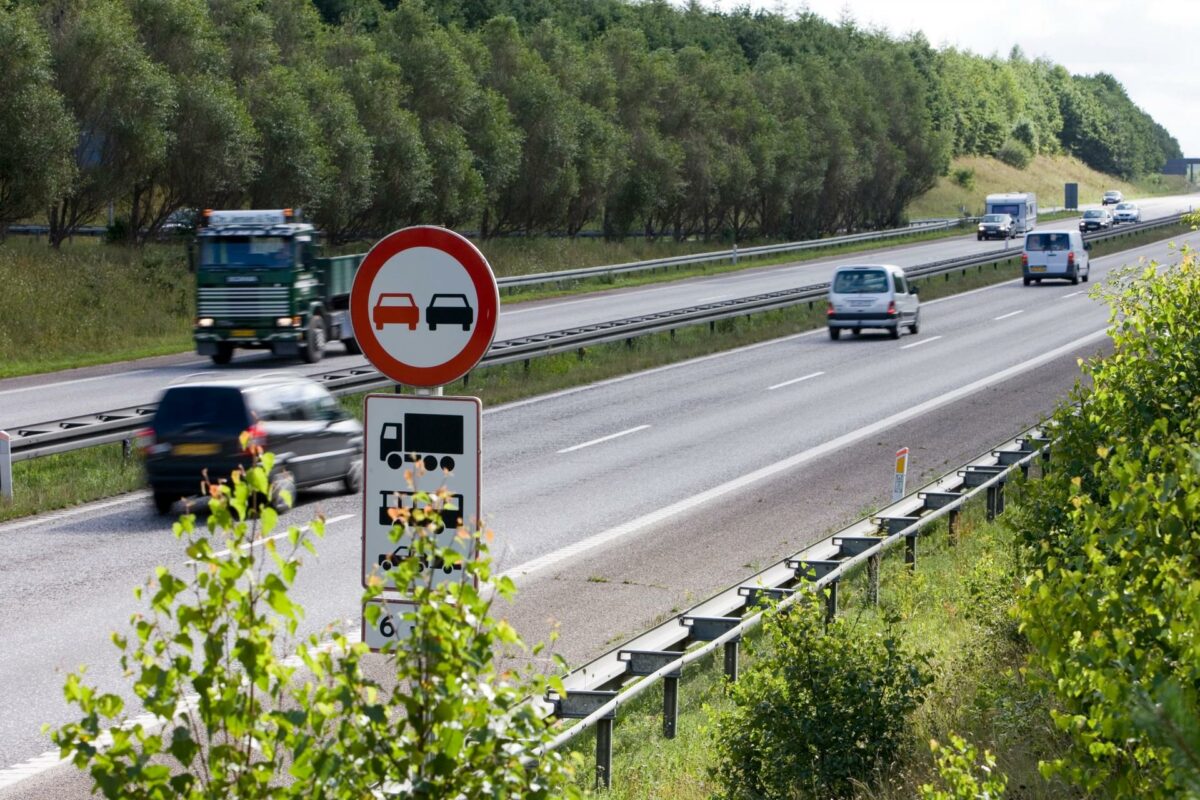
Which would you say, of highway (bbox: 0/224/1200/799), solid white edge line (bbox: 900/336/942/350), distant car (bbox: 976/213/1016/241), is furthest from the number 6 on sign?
distant car (bbox: 976/213/1016/241)

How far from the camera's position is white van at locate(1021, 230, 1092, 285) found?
53594 mm

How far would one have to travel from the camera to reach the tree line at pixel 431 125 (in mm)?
41844

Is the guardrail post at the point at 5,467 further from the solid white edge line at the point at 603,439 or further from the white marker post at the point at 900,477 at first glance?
the white marker post at the point at 900,477

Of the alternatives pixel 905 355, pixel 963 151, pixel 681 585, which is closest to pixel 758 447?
pixel 681 585

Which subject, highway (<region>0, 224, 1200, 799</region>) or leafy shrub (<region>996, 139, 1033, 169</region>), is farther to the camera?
leafy shrub (<region>996, 139, 1033, 169</region>)

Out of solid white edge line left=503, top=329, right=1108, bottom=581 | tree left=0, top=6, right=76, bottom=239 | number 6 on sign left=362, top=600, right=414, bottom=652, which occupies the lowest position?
solid white edge line left=503, top=329, right=1108, bottom=581

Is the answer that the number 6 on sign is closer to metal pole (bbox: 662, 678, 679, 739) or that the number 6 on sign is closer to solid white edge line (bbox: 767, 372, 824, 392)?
metal pole (bbox: 662, 678, 679, 739)

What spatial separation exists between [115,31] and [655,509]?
99.0 feet

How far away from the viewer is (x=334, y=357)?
108 ft

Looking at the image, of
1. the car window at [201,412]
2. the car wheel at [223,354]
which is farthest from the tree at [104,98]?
the car window at [201,412]

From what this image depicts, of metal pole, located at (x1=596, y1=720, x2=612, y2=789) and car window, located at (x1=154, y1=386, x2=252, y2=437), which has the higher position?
car window, located at (x1=154, y1=386, x2=252, y2=437)

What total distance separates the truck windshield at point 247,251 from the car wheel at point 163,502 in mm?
13993

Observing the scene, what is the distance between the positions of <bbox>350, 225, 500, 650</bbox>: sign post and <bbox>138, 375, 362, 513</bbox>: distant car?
10759 mm

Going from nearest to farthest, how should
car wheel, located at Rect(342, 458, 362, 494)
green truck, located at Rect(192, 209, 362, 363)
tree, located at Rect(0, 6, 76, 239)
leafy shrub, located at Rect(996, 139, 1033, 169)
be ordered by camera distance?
1. car wheel, located at Rect(342, 458, 362, 494)
2. green truck, located at Rect(192, 209, 362, 363)
3. tree, located at Rect(0, 6, 76, 239)
4. leafy shrub, located at Rect(996, 139, 1033, 169)
